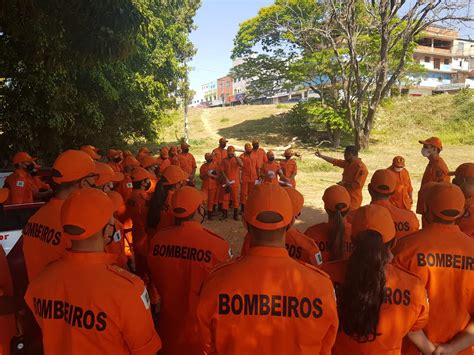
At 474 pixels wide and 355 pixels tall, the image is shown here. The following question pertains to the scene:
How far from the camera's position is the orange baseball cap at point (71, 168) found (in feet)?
9.40

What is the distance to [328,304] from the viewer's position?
5.99 feet

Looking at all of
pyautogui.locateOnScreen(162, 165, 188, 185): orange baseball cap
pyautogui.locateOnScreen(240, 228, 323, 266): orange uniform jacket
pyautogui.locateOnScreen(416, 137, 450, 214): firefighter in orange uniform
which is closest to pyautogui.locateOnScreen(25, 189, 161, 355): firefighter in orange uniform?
pyautogui.locateOnScreen(240, 228, 323, 266): orange uniform jacket

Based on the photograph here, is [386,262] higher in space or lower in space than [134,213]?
higher

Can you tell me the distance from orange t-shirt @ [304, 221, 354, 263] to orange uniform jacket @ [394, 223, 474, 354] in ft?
2.63

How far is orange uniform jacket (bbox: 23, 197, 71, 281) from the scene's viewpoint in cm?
264

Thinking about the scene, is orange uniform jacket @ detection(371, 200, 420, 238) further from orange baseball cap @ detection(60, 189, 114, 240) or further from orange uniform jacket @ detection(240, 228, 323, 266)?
orange baseball cap @ detection(60, 189, 114, 240)

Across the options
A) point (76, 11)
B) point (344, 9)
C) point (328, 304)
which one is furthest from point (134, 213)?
point (344, 9)

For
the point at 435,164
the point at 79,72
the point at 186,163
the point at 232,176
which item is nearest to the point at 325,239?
the point at 435,164

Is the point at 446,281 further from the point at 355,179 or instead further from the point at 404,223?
the point at 355,179

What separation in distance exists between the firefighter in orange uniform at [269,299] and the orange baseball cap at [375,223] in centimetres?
41

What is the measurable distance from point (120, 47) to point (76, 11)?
89 centimetres

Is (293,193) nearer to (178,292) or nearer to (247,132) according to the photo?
(178,292)

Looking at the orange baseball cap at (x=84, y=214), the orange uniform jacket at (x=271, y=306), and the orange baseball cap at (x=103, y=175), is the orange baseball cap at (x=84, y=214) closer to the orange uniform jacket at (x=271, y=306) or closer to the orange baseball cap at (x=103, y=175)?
the orange uniform jacket at (x=271, y=306)

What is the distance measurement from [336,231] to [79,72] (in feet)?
33.9
